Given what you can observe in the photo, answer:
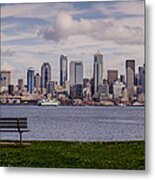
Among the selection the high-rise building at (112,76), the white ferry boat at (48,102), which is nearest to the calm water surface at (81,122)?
the white ferry boat at (48,102)

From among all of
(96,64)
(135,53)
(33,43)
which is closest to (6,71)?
(33,43)

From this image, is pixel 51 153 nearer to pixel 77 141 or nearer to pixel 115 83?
pixel 77 141

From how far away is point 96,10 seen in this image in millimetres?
2885

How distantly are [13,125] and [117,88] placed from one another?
53 cm

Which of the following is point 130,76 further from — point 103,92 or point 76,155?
point 76,155

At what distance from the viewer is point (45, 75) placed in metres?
2.91

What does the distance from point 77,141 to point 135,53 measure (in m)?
0.49

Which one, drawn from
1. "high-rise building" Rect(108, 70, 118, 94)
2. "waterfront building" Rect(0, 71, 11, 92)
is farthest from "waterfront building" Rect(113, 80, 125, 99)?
"waterfront building" Rect(0, 71, 11, 92)

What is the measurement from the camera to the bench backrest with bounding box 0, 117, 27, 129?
2936 mm

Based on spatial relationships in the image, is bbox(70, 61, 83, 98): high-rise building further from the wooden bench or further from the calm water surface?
the wooden bench

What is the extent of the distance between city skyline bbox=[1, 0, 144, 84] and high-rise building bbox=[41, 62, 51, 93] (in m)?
0.02

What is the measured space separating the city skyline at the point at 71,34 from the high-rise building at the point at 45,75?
0.8 inches

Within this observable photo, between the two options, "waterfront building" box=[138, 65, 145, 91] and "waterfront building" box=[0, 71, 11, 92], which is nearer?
"waterfront building" box=[138, 65, 145, 91]

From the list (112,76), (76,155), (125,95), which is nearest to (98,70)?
(112,76)
